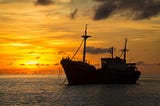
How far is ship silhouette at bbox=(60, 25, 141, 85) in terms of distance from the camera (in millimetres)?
120312

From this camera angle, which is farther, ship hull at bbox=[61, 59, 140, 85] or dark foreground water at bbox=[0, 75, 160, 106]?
ship hull at bbox=[61, 59, 140, 85]

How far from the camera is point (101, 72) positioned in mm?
127562

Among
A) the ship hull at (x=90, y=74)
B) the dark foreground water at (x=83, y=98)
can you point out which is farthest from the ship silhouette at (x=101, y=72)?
the dark foreground water at (x=83, y=98)

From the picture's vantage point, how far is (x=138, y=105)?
69.1 m

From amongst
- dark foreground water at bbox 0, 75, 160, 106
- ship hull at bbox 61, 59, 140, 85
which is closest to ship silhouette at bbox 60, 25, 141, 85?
ship hull at bbox 61, 59, 140, 85

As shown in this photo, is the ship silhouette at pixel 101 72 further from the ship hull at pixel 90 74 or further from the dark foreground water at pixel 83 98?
the dark foreground water at pixel 83 98

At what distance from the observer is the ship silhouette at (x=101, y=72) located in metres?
120

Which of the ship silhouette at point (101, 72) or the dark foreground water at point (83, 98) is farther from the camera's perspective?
the ship silhouette at point (101, 72)

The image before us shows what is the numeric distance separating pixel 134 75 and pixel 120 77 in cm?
810

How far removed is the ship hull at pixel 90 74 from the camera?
11988cm

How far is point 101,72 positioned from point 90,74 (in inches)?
201

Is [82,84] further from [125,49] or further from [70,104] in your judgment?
[70,104]

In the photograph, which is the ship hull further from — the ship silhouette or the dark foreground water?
the dark foreground water

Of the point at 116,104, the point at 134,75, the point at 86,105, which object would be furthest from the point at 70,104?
the point at 134,75
